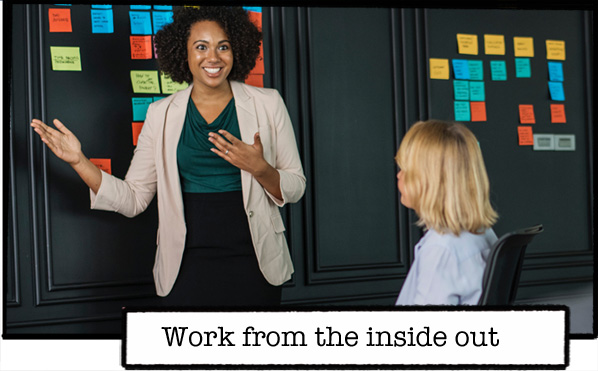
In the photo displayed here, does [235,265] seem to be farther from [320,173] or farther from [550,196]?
[550,196]

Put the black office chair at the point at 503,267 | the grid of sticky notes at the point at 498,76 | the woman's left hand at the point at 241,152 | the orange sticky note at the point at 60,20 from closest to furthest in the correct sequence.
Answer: the black office chair at the point at 503,267
the woman's left hand at the point at 241,152
the orange sticky note at the point at 60,20
the grid of sticky notes at the point at 498,76

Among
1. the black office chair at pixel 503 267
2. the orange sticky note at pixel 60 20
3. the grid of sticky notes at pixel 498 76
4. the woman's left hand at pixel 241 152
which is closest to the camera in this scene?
the black office chair at pixel 503 267

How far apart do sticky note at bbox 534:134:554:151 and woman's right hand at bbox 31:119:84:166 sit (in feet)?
4.90

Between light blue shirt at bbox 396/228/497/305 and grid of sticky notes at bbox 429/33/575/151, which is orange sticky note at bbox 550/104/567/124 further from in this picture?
light blue shirt at bbox 396/228/497/305

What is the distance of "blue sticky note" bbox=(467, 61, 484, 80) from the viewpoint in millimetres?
1708

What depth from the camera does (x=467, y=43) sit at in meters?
1.70

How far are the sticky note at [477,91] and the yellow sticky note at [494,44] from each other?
0.37ft

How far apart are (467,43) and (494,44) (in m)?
0.09

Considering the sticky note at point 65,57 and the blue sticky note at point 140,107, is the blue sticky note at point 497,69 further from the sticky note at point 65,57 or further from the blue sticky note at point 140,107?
the sticky note at point 65,57

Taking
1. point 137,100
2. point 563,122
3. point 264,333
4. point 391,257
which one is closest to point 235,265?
point 264,333

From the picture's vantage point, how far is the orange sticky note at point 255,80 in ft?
5.38
